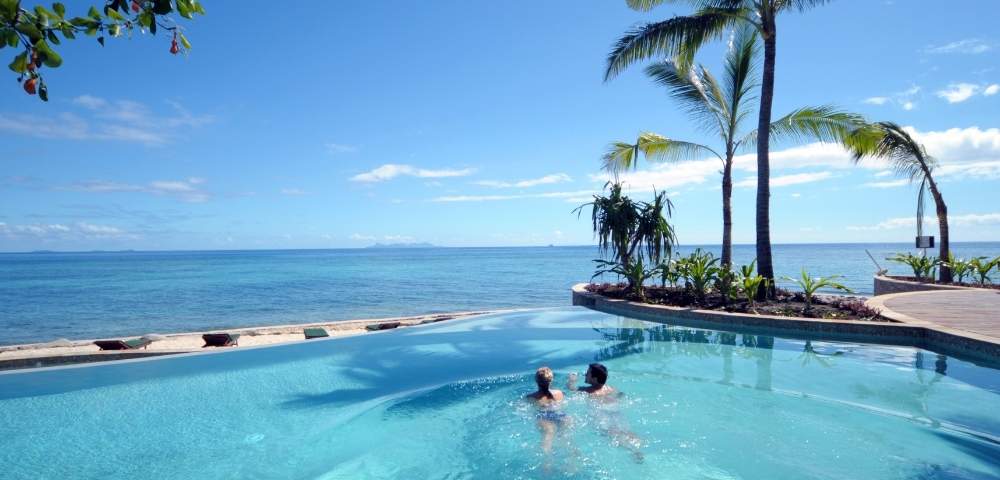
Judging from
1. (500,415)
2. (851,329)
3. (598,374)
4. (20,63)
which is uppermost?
(20,63)

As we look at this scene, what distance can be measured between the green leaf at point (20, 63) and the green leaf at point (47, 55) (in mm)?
40

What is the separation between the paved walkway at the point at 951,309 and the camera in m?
7.63

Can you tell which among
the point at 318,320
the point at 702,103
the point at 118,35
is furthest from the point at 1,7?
the point at 318,320

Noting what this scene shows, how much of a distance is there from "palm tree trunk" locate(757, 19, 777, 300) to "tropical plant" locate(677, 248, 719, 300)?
37.8 inches

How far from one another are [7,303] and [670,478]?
33.3m

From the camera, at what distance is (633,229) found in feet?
39.5

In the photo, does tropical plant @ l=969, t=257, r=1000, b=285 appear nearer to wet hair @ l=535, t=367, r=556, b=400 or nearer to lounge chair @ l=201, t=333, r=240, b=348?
wet hair @ l=535, t=367, r=556, b=400

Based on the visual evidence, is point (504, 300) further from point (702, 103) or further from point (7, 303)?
point (7, 303)

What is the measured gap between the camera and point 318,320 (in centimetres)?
1831

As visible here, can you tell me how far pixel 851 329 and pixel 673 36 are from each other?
262 inches

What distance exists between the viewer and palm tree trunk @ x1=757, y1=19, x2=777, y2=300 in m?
10.3

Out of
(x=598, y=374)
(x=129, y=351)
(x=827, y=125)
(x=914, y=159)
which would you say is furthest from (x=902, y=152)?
(x=129, y=351)

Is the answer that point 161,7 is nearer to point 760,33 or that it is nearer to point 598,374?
point 598,374

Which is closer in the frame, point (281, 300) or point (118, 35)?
point (118, 35)
